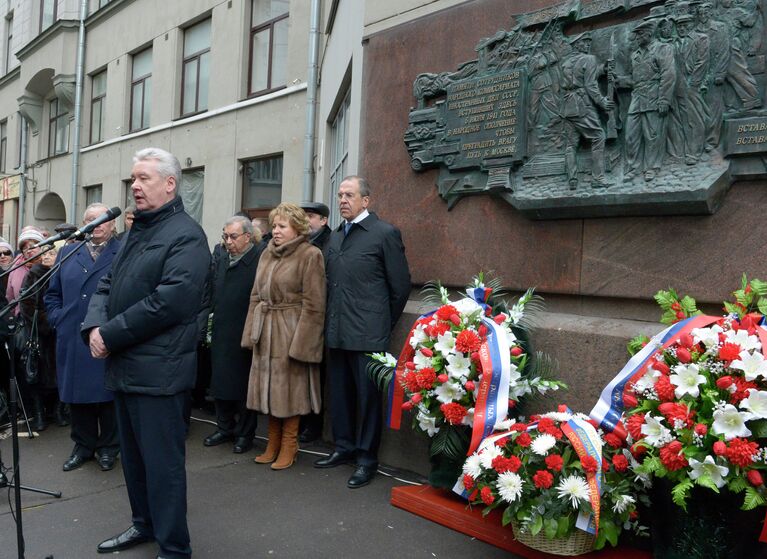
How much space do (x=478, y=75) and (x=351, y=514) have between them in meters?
2.72

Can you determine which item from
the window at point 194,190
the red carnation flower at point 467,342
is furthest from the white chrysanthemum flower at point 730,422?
the window at point 194,190

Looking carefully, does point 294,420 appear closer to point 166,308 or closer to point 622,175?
point 166,308

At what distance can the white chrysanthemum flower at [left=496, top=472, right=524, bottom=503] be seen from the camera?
295 centimetres

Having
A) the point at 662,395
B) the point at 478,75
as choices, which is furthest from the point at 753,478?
the point at 478,75

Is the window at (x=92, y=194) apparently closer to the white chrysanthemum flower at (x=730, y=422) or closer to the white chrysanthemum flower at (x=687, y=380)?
the white chrysanthemum flower at (x=687, y=380)

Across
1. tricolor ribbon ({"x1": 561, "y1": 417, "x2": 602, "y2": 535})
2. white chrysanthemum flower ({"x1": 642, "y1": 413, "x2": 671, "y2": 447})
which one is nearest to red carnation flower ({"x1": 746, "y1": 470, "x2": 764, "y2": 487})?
white chrysanthemum flower ({"x1": 642, "y1": 413, "x2": 671, "y2": 447})

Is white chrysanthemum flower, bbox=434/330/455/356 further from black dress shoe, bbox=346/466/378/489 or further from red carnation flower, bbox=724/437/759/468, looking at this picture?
red carnation flower, bbox=724/437/759/468

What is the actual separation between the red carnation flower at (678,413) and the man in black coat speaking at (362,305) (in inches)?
78.7

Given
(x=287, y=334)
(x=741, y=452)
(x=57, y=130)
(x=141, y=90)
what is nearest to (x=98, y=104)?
(x=141, y=90)

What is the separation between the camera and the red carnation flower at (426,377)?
3.56 meters

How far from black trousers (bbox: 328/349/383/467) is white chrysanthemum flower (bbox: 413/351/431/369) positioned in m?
0.76

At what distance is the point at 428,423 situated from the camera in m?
3.66

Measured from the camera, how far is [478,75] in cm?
432

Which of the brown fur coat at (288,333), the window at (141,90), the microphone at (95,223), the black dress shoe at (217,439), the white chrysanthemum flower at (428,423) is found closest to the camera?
the microphone at (95,223)
